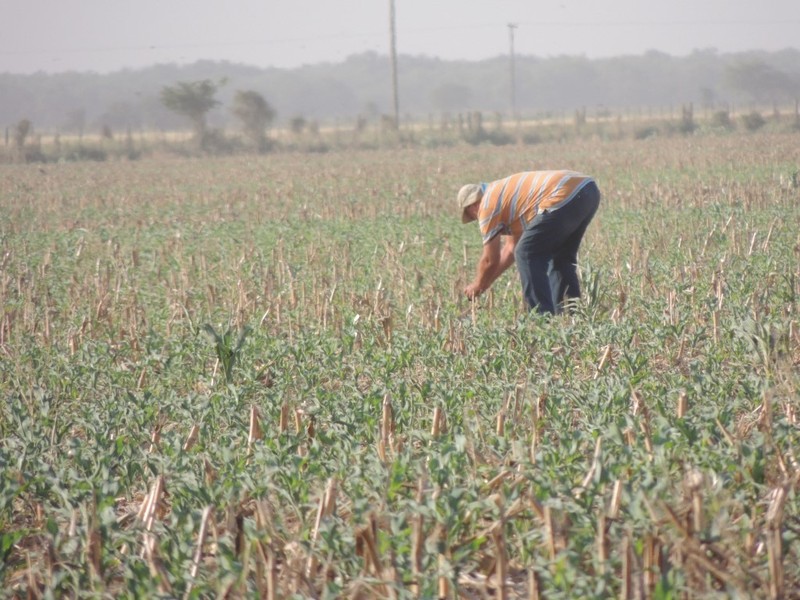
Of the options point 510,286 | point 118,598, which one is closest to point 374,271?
point 510,286

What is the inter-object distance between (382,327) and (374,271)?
8.40 feet

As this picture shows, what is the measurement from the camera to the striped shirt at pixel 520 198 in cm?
717

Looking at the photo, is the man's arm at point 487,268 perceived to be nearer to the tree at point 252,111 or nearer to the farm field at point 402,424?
the farm field at point 402,424

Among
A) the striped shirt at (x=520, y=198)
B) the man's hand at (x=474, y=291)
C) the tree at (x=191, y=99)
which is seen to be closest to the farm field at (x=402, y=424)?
the man's hand at (x=474, y=291)

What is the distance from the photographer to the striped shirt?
23.5 feet

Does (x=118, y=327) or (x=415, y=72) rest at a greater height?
(x=415, y=72)

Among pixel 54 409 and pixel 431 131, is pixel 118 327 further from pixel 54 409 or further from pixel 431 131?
pixel 431 131

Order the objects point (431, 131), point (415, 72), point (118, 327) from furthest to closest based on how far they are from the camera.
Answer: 1. point (415, 72)
2. point (431, 131)
3. point (118, 327)

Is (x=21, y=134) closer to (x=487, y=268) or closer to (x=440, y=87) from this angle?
(x=487, y=268)

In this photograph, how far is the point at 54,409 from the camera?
565 centimetres

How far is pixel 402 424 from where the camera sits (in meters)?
4.79

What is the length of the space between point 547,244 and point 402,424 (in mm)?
2835

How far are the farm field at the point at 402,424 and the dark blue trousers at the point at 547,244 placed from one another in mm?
228

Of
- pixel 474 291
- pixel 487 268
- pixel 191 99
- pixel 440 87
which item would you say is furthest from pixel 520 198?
pixel 440 87
